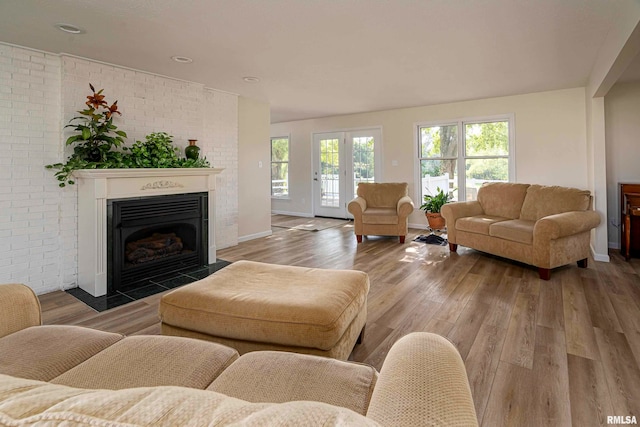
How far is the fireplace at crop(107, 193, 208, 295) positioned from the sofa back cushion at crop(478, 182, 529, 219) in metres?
3.79

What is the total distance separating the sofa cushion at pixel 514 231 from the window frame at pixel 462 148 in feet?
6.15

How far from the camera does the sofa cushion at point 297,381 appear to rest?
896 millimetres

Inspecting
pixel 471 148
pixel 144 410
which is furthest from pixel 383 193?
pixel 144 410

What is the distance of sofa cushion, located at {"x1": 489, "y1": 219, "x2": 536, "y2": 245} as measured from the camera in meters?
3.51

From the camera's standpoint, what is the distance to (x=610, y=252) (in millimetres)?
4324

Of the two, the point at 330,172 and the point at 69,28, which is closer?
the point at 69,28

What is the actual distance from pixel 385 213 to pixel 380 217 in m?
0.11

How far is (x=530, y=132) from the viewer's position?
5188 millimetres

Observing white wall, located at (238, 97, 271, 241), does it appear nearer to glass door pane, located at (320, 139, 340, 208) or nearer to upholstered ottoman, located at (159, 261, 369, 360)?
glass door pane, located at (320, 139, 340, 208)

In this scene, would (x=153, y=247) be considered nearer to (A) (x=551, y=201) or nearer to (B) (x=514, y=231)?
(B) (x=514, y=231)

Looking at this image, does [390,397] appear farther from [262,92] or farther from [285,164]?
[285,164]

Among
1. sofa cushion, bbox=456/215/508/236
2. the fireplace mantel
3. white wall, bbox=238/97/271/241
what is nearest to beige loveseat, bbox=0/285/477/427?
the fireplace mantel

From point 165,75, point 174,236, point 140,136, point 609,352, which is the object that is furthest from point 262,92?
point 609,352

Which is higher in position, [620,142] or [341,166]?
[341,166]
